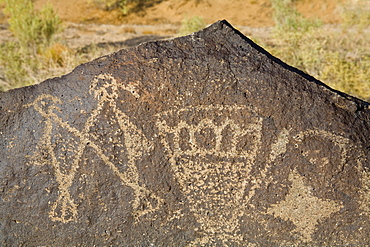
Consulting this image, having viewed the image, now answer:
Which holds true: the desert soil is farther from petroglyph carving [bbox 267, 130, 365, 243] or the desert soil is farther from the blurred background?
petroglyph carving [bbox 267, 130, 365, 243]

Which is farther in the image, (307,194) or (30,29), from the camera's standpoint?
(30,29)

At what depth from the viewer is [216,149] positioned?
77.4 inches

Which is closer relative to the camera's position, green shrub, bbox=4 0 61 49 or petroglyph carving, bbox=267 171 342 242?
petroglyph carving, bbox=267 171 342 242

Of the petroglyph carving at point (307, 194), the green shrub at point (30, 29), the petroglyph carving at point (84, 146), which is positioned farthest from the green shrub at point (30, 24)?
the petroglyph carving at point (307, 194)

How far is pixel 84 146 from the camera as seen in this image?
78.7 inches

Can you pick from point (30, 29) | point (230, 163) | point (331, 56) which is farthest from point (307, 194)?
point (30, 29)

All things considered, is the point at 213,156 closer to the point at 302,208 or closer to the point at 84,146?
the point at 302,208

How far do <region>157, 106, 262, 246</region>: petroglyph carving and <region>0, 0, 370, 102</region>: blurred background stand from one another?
351 cm

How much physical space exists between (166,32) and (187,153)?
10136 millimetres

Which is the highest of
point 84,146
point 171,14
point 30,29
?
point 171,14

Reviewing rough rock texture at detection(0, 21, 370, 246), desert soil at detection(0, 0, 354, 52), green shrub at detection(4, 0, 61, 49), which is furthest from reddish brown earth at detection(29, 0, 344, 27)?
rough rock texture at detection(0, 21, 370, 246)

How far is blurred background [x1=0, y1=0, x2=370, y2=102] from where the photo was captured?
18.3 ft

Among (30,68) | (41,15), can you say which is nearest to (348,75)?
(30,68)

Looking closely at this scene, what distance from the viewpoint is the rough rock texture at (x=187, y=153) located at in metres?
1.92
